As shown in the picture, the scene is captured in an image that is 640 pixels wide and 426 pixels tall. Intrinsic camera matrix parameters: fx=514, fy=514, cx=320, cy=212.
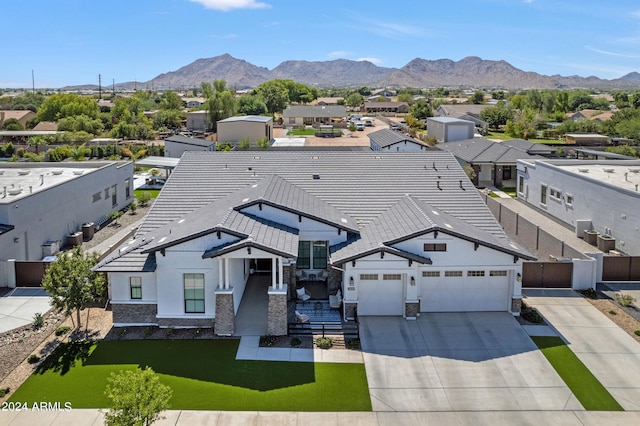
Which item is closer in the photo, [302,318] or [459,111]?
[302,318]

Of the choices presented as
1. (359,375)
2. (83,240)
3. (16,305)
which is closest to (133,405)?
(359,375)

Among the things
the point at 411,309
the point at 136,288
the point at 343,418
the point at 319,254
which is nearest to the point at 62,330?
the point at 136,288

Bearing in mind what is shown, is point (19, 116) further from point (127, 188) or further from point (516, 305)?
point (516, 305)

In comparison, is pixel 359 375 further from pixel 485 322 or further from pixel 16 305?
pixel 16 305

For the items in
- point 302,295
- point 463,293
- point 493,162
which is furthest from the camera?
point 493,162

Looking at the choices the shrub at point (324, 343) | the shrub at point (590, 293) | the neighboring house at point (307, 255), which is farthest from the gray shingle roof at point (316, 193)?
the shrub at point (590, 293)

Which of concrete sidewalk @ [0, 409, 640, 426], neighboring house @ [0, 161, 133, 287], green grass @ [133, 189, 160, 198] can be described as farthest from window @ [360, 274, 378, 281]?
green grass @ [133, 189, 160, 198]

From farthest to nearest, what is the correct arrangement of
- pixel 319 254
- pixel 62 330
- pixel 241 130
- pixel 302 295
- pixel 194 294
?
pixel 241 130
pixel 319 254
pixel 302 295
pixel 194 294
pixel 62 330
